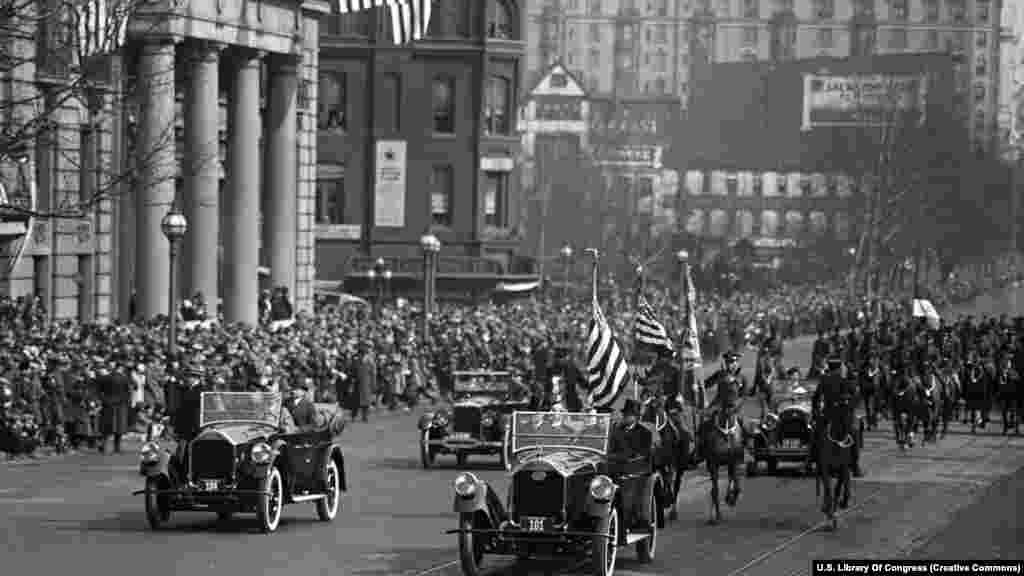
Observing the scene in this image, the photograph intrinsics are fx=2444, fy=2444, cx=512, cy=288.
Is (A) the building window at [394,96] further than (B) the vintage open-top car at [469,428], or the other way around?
(A) the building window at [394,96]

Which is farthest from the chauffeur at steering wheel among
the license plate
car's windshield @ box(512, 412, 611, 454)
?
the license plate

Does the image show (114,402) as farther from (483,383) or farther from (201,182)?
(201,182)

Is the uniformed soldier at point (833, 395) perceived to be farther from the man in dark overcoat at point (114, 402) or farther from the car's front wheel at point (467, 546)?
the man in dark overcoat at point (114, 402)

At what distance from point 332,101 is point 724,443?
64.8 m

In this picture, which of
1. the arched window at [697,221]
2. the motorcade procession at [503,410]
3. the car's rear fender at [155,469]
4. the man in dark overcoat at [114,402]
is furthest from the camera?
the arched window at [697,221]

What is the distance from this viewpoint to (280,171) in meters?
64.9

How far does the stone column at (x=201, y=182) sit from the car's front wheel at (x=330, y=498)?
87.0 feet

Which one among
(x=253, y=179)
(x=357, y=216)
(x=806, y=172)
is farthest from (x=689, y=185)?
(x=253, y=179)

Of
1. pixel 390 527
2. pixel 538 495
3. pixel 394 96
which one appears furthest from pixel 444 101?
pixel 538 495

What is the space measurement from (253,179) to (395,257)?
33.5m

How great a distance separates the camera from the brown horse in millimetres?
31188

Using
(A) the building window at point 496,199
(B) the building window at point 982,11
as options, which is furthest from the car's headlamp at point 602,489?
(B) the building window at point 982,11

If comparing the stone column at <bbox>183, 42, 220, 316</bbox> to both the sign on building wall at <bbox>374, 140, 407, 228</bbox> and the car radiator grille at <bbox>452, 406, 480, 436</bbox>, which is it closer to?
the car radiator grille at <bbox>452, 406, 480, 436</bbox>

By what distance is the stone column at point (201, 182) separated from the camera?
56438 mm
